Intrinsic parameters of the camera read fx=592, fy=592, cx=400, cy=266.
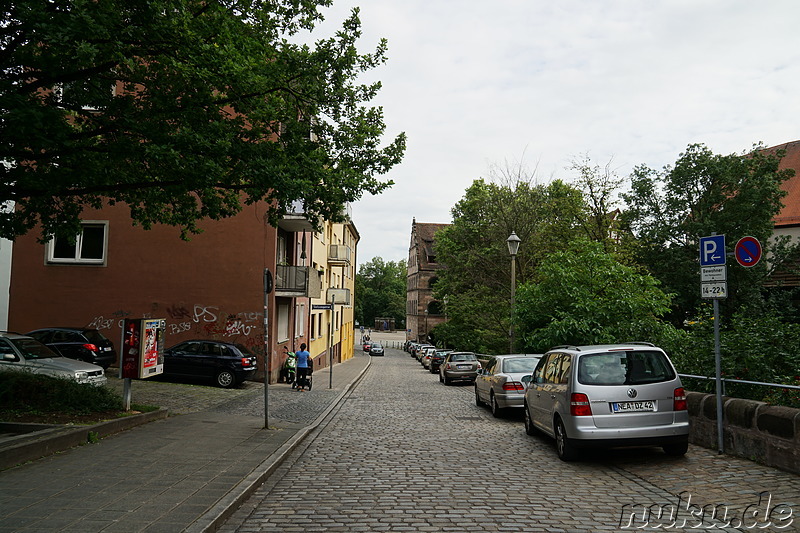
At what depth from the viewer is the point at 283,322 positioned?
82.6ft

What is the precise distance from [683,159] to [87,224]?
32.4 meters

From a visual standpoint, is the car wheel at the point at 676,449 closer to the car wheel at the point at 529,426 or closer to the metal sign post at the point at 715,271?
the metal sign post at the point at 715,271

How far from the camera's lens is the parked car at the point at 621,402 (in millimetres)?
7625

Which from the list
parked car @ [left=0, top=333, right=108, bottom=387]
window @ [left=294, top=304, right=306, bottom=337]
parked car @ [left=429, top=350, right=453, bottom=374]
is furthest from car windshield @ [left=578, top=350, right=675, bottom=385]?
parked car @ [left=429, top=350, right=453, bottom=374]

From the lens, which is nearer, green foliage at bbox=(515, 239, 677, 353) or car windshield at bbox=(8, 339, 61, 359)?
car windshield at bbox=(8, 339, 61, 359)

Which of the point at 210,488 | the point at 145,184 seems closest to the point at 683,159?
the point at 145,184

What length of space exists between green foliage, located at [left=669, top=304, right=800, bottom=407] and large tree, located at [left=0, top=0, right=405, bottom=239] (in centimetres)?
687

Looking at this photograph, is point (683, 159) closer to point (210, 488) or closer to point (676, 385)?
point (676, 385)

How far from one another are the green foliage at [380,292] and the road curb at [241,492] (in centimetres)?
11553

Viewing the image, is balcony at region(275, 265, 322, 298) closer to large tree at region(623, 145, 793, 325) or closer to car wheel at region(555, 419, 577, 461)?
car wheel at region(555, 419, 577, 461)

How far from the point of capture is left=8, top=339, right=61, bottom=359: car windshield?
13.1 m

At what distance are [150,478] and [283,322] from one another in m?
18.7

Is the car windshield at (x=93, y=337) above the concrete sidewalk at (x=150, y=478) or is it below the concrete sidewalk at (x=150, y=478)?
above

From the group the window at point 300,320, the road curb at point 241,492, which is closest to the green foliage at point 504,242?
the window at point 300,320
